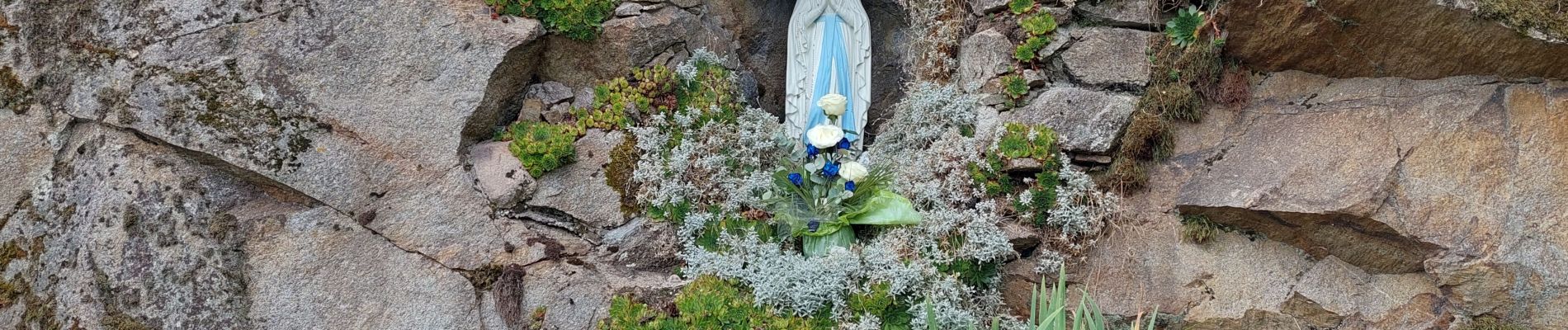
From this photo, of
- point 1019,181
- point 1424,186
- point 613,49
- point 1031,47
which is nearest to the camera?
point 1424,186

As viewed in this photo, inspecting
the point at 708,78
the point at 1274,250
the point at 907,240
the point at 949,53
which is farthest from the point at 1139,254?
the point at 708,78

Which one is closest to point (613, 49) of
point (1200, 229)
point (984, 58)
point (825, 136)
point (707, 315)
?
point (825, 136)

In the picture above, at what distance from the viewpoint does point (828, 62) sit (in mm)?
5020

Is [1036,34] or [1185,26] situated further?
[1036,34]

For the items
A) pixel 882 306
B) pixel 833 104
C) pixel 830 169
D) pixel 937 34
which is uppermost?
pixel 937 34

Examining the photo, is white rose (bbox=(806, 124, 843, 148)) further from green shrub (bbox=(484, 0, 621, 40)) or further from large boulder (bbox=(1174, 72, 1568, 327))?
large boulder (bbox=(1174, 72, 1568, 327))

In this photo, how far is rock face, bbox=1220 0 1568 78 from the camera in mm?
3893

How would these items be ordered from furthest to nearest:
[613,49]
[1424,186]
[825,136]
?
1. [613,49]
2. [825,136]
3. [1424,186]

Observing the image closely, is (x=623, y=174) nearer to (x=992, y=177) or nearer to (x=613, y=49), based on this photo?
(x=613, y=49)

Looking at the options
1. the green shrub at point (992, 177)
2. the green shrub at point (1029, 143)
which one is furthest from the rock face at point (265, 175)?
the green shrub at point (1029, 143)

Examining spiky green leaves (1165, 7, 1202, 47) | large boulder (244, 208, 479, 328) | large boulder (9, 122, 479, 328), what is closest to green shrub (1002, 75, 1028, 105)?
spiky green leaves (1165, 7, 1202, 47)

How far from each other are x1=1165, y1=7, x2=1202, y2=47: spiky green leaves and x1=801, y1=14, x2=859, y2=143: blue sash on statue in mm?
1617

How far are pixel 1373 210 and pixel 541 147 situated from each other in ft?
12.1

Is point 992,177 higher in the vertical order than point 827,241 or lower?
higher
